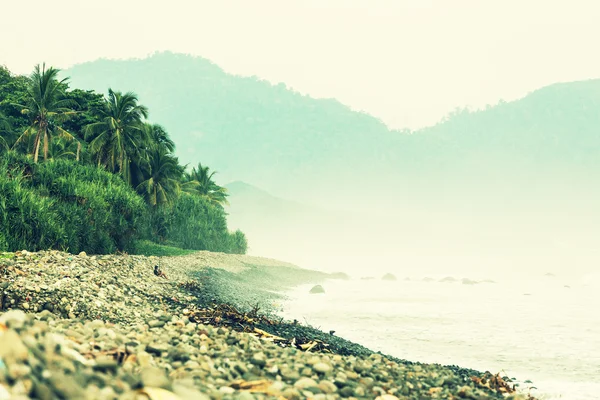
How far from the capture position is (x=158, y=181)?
4497cm

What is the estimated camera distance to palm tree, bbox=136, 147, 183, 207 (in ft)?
144

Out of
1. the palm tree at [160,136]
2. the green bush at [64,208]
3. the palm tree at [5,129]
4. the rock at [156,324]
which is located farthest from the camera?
the palm tree at [160,136]

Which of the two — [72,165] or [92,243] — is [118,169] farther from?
[92,243]

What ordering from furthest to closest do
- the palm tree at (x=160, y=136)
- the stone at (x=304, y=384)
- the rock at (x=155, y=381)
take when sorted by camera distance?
the palm tree at (x=160, y=136), the stone at (x=304, y=384), the rock at (x=155, y=381)

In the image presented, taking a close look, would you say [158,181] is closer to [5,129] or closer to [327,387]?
[5,129]

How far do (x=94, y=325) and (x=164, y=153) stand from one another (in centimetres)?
4258

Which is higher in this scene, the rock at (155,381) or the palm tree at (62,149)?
the palm tree at (62,149)

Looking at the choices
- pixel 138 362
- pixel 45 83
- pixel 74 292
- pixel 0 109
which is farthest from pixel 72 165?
pixel 138 362

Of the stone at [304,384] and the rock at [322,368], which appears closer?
the stone at [304,384]

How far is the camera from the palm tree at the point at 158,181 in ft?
144

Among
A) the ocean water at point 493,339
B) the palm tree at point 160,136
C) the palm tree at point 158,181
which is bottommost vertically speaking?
the ocean water at point 493,339

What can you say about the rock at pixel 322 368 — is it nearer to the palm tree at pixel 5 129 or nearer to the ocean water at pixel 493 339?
the ocean water at pixel 493 339

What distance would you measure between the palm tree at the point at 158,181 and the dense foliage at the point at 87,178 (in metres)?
0.11

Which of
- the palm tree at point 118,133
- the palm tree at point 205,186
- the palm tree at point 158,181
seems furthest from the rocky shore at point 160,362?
the palm tree at point 205,186
